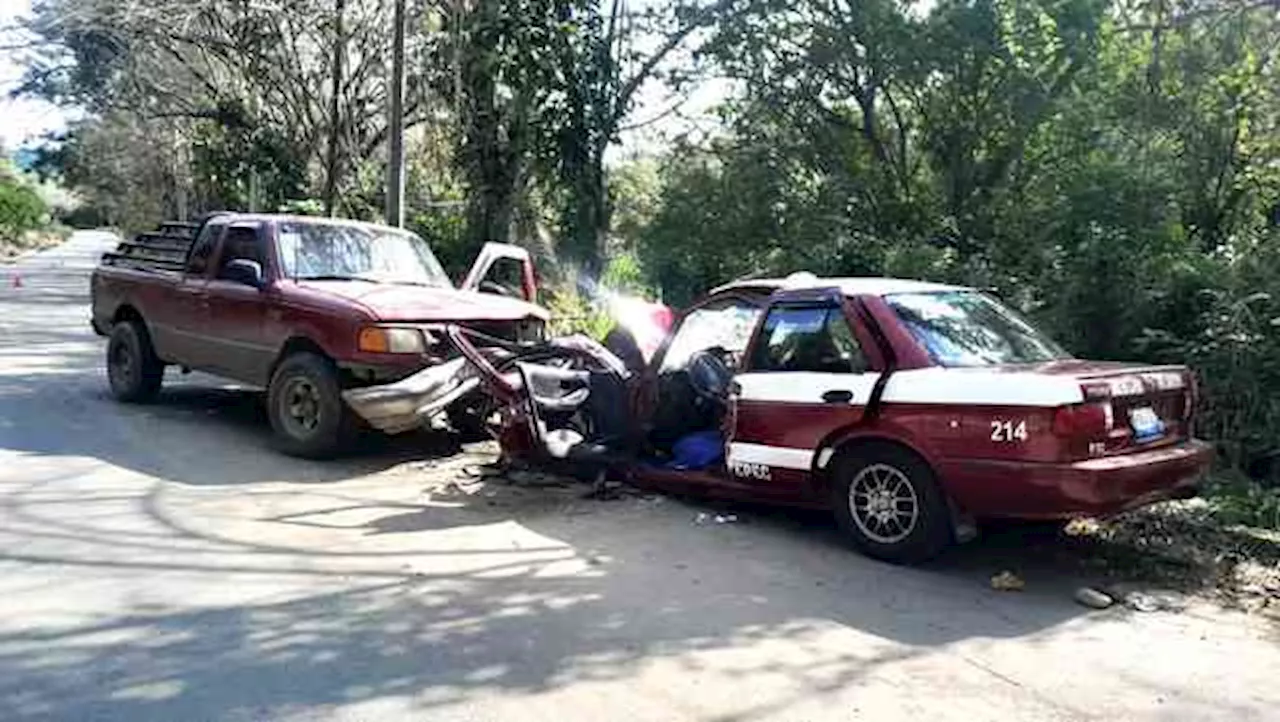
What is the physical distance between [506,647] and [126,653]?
157 centimetres

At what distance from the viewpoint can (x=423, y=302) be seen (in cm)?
970

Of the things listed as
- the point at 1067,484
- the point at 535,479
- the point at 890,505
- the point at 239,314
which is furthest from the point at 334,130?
the point at 1067,484

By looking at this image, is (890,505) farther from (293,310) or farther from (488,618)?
(293,310)

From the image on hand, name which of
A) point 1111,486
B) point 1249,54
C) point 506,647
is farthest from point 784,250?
point 506,647

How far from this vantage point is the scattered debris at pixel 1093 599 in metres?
6.04

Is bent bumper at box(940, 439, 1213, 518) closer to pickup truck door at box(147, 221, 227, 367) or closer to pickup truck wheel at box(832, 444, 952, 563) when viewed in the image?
pickup truck wheel at box(832, 444, 952, 563)

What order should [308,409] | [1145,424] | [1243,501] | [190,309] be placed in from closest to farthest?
[1145,424]
[1243,501]
[308,409]
[190,309]

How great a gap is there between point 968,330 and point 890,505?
3.95 feet

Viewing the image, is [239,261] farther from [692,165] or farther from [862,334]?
→ [692,165]

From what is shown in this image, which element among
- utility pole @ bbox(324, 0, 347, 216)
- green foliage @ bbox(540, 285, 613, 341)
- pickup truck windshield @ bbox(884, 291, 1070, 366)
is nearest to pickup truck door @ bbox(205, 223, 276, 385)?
green foliage @ bbox(540, 285, 613, 341)

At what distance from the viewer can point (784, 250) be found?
52.0ft

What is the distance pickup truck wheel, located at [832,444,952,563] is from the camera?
21.1ft

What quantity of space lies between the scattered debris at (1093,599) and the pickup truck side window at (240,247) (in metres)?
7.35

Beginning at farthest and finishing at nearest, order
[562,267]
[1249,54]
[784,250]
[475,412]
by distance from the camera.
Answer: [562,267] < [784,250] < [1249,54] < [475,412]
